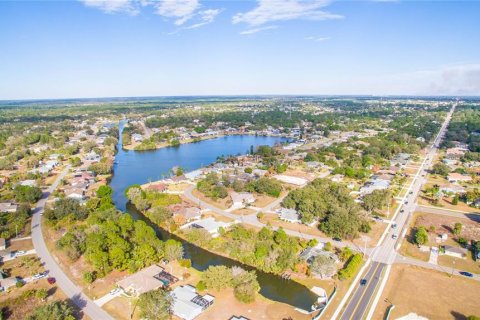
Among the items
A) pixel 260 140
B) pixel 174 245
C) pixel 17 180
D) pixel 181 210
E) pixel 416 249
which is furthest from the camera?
pixel 260 140

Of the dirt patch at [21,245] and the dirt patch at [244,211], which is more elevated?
the dirt patch at [21,245]

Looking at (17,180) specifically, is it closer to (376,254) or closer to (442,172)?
(376,254)

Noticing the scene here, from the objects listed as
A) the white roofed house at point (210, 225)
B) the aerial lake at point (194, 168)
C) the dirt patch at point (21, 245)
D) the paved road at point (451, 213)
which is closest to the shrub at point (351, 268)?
the aerial lake at point (194, 168)

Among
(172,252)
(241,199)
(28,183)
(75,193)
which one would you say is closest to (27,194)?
(75,193)

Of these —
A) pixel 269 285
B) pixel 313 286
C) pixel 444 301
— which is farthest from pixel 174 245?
pixel 444 301

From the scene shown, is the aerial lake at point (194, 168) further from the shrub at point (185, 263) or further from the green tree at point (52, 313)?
the green tree at point (52, 313)
